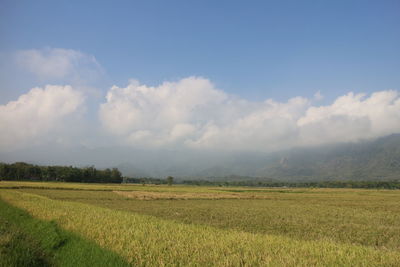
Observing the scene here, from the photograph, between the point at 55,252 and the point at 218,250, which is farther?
the point at 218,250

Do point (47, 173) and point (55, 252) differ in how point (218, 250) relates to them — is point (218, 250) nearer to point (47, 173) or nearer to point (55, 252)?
point (55, 252)

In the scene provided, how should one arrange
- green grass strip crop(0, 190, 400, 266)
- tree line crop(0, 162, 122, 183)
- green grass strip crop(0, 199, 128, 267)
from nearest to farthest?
green grass strip crop(0, 199, 128, 267)
green grass strip crop(0, 190, 400, 266)
tree line crop(0, 162, 122, 183)

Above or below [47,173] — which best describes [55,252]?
above

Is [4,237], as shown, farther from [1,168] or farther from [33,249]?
[1,168]

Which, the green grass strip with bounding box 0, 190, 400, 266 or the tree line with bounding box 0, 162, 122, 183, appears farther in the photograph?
the tree line with bounding box 0, 162, 122, 183

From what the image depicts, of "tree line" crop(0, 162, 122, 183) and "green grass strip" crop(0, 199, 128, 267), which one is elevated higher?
"green grass strip" crop(0, 199, 128, 267)

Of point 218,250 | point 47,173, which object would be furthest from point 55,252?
point 47,173

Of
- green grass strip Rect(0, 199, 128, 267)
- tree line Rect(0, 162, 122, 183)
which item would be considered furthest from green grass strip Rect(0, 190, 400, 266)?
tree line Rect(0, 162, 122, 183)

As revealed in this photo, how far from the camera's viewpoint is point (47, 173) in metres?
118

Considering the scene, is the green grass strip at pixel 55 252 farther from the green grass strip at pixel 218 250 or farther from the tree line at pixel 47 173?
the tree line at pixel 47 173

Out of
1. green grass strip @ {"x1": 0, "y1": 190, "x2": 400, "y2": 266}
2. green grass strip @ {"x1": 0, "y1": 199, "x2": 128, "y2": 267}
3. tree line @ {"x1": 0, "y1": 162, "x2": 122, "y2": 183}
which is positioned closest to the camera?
green grass strip @ {"x1": 0, "y1": 199, "x2": 128, "y2": 267}

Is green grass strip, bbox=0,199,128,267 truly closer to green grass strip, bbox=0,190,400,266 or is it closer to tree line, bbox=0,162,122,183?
green grass strip, bbox=0,190,400,266

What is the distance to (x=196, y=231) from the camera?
41.7 feet

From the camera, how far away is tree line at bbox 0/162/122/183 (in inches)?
4327
